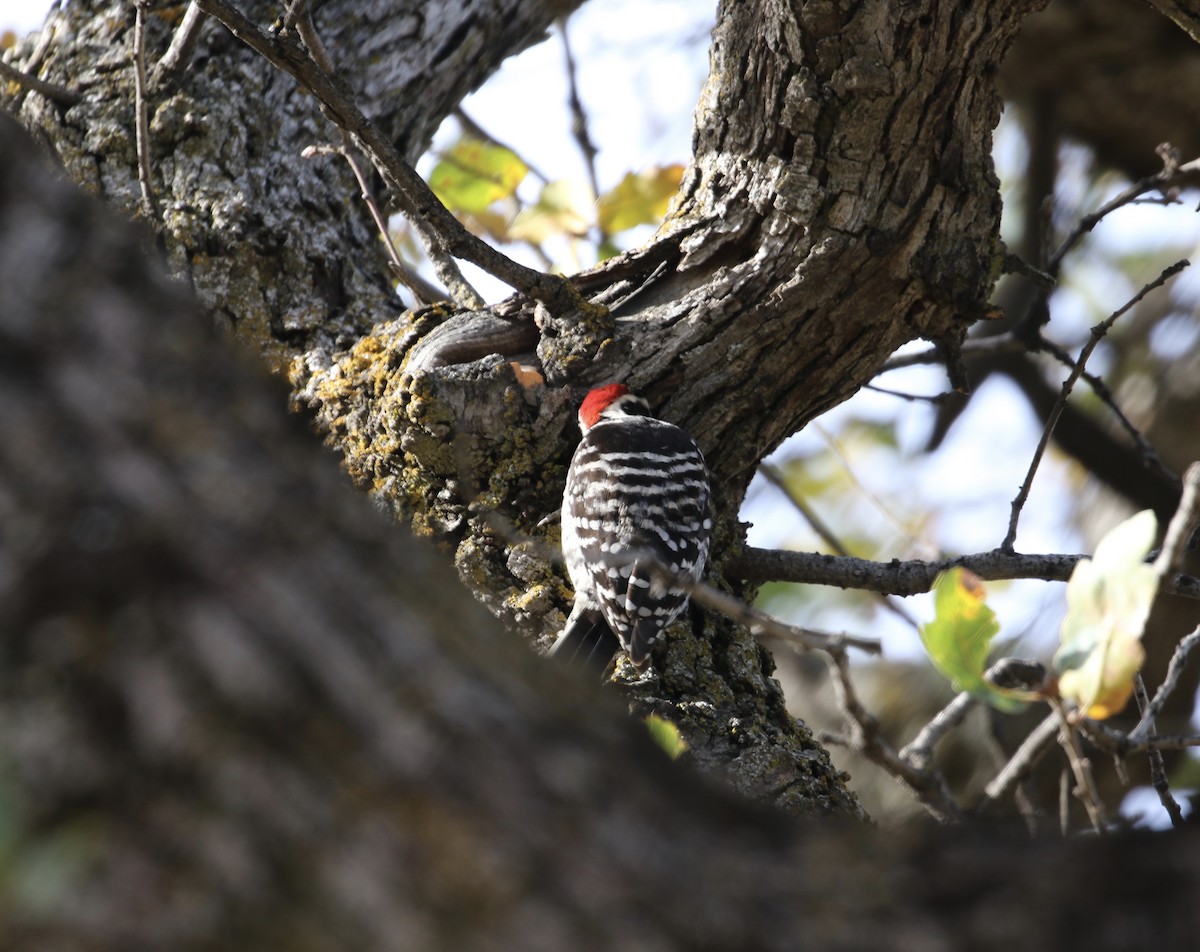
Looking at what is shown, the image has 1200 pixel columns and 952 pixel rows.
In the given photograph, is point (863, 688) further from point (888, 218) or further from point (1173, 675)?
A: point (1173, 675)

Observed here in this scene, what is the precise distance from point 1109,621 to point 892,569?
1327 millimetres

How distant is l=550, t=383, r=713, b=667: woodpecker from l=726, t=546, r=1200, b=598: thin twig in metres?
0.16

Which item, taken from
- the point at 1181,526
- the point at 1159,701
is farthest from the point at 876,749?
the point at 1159,701

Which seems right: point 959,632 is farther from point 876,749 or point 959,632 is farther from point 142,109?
point 142,109

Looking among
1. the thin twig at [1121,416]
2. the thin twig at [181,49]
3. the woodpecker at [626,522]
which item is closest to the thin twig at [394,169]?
the woodpecker at [626,522]

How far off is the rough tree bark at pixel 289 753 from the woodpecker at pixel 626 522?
1520mm

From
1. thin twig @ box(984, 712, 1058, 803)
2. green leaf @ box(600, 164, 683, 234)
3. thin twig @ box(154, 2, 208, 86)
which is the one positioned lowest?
thin twig @ box(984, 712, 1058, 803)

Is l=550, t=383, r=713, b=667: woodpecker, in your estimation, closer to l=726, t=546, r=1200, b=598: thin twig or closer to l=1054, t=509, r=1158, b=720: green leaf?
l=726, t=546, r=1200, b=598: thin twig

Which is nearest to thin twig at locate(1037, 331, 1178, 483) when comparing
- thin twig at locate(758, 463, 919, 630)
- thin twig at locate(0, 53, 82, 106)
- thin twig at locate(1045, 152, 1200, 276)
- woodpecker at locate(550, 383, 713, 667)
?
thin twig at locate(1045, 152, 1200, 276)

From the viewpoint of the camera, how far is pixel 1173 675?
1.51 meters

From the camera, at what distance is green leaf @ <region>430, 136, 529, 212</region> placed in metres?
3.22

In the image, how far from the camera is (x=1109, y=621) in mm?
1200

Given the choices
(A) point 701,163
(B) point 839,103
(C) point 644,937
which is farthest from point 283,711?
(A) point 701,163

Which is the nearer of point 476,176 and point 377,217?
point 377,217
